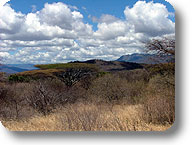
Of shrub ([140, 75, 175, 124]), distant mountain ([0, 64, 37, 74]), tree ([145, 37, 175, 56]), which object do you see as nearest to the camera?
shrub ([140, 75, 175, 124])

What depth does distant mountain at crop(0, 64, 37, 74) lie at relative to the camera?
6918 millimetres

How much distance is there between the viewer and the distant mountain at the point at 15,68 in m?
6.92

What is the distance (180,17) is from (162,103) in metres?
2.25

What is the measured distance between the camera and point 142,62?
7129 mm

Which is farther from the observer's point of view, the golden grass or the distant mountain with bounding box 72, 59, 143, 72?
the distant mountain with bounding box 72, 59, 143, 72

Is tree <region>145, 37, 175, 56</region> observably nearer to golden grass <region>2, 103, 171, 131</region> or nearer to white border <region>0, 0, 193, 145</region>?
white border <region>0, 0, 193, 145</region>

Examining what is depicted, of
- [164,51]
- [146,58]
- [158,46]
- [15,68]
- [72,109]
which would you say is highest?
[158,46]

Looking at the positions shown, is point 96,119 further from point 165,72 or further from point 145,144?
point 165,72

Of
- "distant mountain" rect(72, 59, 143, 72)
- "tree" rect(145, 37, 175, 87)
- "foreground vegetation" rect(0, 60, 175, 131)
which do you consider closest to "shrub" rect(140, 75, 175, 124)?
"foreground vegetation" rect(0, 60, 175, 131)

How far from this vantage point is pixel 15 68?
7.09 m

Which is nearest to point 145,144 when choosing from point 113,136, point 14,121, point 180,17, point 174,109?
point 113,136

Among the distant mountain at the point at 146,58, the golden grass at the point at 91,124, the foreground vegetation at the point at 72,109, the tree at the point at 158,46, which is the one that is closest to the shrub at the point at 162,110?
the foreground vegetation at the point at 72,109

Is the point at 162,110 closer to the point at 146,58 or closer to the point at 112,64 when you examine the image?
the point at 146,58

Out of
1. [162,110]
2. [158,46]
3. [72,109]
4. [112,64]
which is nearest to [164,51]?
[158,46]
